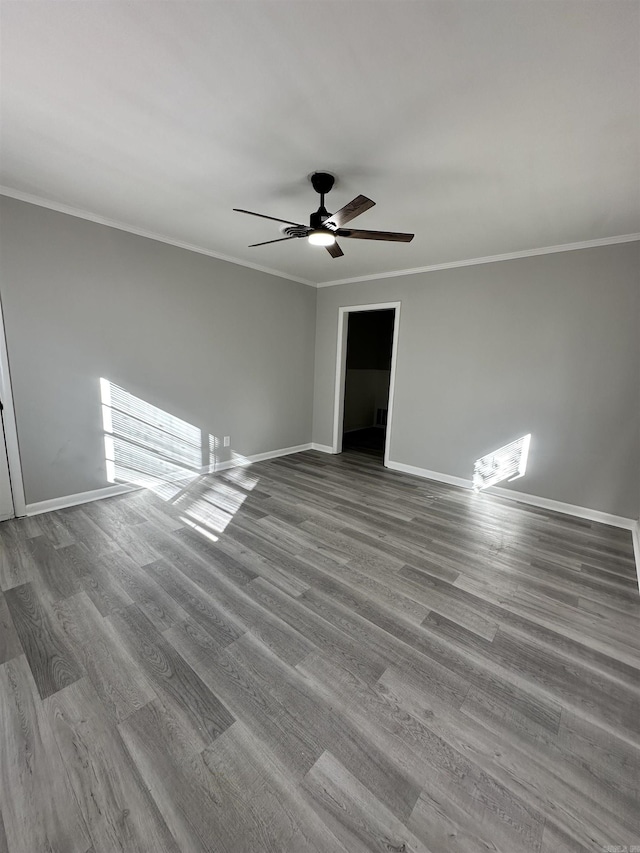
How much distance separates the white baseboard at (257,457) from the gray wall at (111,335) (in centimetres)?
11

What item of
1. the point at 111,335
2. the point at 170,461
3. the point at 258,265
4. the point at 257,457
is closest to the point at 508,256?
the point at 258,265

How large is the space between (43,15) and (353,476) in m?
4.00

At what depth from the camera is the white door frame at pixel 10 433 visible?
8.55 feet

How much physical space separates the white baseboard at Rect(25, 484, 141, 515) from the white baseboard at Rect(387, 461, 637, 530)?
343cm

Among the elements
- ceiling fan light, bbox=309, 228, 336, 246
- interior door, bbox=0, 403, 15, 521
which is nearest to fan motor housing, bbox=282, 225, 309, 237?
ceiling fan light, bbox=309, 228, 336, 246

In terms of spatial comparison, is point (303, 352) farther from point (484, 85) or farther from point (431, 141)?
point (484, 85)

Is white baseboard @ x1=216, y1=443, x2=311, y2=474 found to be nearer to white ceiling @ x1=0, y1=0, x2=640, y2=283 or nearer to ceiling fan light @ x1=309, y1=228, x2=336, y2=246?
white ceiling @ x1=0, y1=0, x2=640, y2=283

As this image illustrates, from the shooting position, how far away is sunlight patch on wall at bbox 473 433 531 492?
3584mm

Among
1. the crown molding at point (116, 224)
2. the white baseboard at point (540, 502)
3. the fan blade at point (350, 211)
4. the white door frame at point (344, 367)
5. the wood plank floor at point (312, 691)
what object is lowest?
the wood plank floor at point (312, 691)

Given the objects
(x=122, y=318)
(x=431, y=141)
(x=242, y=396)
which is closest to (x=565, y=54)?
(x=431, y=141)

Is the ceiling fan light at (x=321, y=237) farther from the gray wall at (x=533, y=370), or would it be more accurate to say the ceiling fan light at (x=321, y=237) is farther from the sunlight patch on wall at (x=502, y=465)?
the sunlight patch on wall at (x=502, y=465)

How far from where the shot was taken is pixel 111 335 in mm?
3125

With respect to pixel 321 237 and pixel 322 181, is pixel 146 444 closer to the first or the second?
pixel 321 237

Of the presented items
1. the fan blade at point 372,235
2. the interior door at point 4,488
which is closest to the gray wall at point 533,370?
the fan blade at point 372,235
